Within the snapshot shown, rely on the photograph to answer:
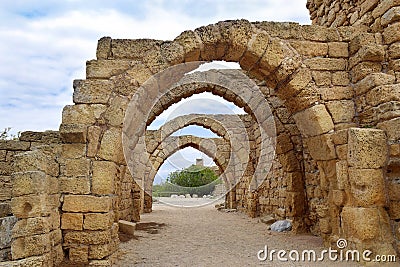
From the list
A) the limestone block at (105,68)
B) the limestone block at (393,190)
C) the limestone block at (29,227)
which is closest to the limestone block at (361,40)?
the limestone block at (393,190)

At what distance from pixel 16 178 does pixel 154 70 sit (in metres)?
2.08

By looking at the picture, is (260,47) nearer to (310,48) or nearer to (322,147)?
(310,48)

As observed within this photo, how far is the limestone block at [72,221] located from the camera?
3.92m

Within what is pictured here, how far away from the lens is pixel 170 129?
12656 millimetres

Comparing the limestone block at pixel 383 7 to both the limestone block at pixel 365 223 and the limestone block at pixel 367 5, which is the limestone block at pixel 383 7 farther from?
the limestone block at pixel 365 223

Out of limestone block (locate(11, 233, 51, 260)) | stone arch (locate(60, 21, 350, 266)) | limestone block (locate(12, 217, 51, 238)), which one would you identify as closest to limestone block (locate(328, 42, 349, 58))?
stone arch (locate(60, 21, 350, 266))

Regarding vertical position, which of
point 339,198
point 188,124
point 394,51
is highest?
point 188,124

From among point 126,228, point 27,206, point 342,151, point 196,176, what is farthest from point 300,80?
point 196,176

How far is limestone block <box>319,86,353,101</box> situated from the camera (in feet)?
14.8

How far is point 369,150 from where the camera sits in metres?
3.80

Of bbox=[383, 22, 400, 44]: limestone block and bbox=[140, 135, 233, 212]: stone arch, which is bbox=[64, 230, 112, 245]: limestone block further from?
bbox=[140, 135, 233, 212]: stone arch

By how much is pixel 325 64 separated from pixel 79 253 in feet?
13.3

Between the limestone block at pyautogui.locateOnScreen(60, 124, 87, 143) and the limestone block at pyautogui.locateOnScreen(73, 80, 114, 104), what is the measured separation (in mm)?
344

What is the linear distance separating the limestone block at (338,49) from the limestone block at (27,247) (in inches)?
173
